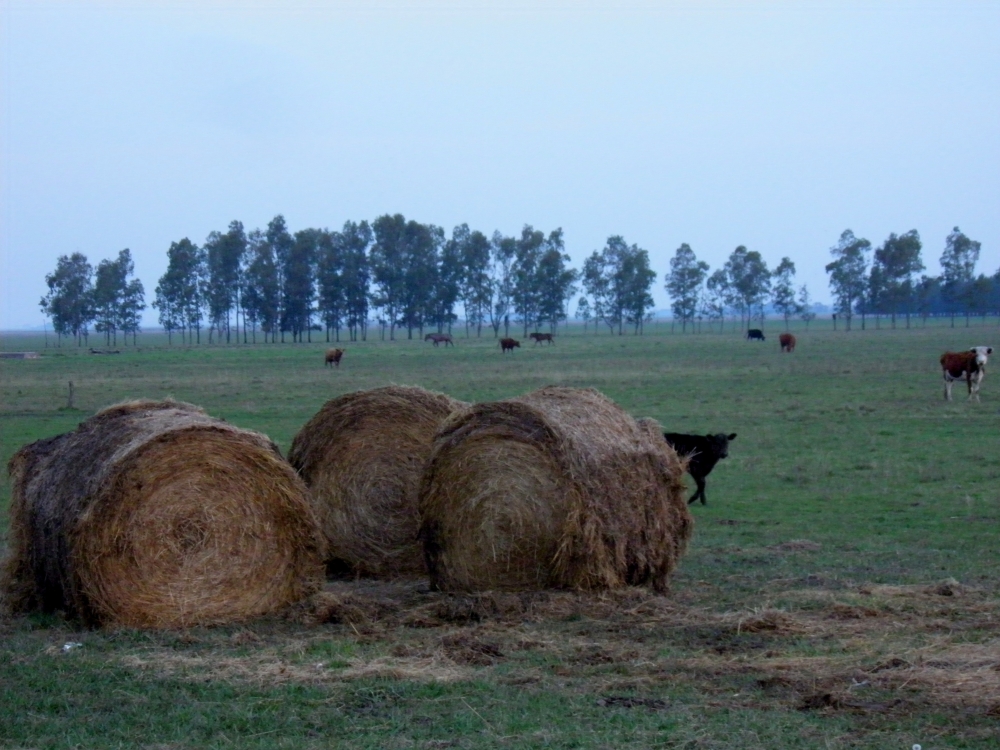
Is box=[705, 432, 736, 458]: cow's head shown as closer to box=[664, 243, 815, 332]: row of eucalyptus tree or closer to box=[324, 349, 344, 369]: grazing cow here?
box=[324, 349, 344, 369]: grazing cow

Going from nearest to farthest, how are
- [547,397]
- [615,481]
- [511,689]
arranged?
[511,689], [615,481], [547,397]

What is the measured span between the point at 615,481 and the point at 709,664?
233cm

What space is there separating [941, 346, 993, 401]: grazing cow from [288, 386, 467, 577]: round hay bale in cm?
1875

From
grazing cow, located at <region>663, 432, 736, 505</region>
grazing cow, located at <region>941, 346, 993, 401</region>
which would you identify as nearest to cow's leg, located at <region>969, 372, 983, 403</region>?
grazing cow, located at <region>941, 346, 993, 401</region>

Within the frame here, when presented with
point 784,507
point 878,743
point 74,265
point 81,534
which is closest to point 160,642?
point 81,534

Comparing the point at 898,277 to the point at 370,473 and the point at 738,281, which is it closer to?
the point at 738,281

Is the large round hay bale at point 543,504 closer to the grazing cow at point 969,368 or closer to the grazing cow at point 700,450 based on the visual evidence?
the grazing cow at point 700,450

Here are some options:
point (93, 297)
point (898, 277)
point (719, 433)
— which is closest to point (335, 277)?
point (93, 297)

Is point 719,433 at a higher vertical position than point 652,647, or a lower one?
higher

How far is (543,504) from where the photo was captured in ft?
28.8

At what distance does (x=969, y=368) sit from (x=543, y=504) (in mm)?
20104

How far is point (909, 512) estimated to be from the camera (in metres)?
12.8

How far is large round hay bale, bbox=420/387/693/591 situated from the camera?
28.4 ft

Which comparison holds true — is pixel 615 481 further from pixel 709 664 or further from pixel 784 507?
pixel 784 507
